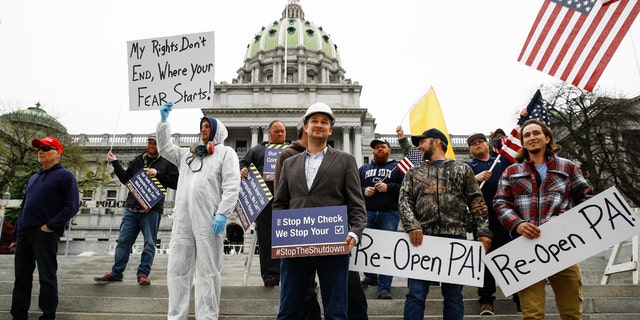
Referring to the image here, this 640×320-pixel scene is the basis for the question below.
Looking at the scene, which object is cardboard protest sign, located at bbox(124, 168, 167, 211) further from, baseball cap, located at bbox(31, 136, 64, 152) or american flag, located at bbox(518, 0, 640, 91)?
american flag, located at bbox(518, 0, 640, 91)

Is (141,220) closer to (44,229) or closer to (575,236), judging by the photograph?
(44,229)

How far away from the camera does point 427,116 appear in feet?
25.1

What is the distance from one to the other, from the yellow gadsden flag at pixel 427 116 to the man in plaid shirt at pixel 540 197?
3312 millimetres

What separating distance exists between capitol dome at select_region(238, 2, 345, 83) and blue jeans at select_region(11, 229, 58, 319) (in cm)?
5981

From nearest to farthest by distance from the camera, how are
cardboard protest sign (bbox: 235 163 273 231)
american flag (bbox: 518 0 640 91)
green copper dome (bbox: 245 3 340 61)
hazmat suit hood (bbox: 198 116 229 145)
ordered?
hazmat suit hood (bbox: 198 116 229 145), american flag (bbox: 518 0 640 91), cardboard protest sign (bbox: 235 163 273 231), green copper dome (bbox: 245 3 340 61)

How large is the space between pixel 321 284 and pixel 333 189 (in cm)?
72

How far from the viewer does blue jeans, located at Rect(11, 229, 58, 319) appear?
4.70 m

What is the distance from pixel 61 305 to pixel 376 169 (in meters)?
4.27

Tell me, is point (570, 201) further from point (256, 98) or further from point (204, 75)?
point (256, 98)

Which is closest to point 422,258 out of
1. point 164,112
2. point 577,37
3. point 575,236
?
point 575,236

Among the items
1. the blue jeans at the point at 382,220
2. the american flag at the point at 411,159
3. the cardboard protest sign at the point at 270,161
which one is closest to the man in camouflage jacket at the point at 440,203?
the blue jeans at the point at 382,220

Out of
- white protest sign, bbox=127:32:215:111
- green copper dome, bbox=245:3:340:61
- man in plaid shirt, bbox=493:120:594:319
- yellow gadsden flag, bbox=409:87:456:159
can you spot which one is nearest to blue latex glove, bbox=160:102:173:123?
white protest sign, bbox=127:32:215:111

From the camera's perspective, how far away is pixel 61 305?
17.3ft

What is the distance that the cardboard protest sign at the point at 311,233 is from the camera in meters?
3.39
